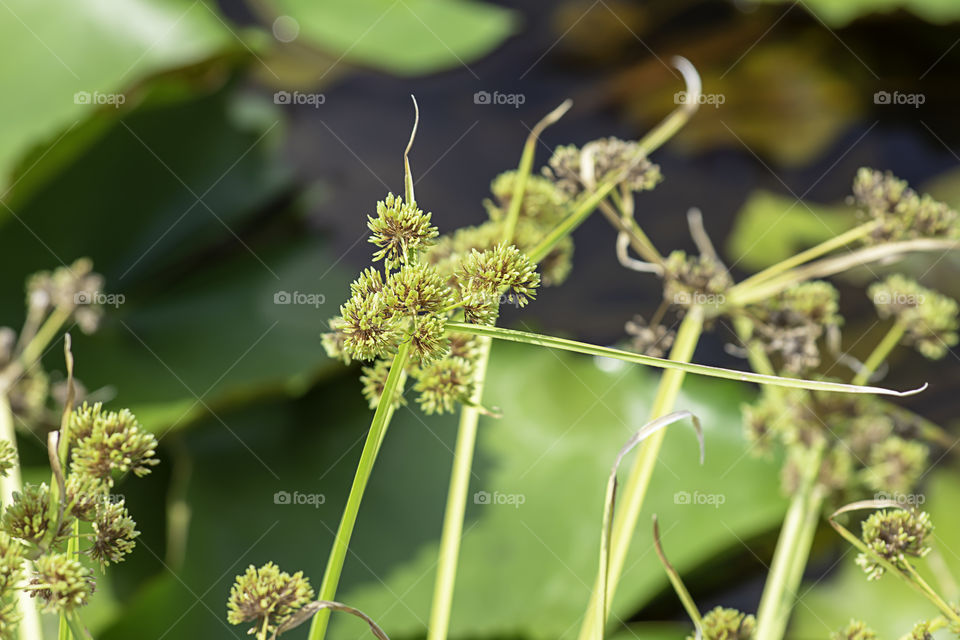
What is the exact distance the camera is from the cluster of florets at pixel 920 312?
1.45 ft

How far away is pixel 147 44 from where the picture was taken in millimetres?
1020

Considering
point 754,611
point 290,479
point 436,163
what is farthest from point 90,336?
point 754,611

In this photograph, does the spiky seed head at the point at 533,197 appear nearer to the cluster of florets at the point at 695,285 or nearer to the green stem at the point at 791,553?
the cluster of florets at the point at 695,285

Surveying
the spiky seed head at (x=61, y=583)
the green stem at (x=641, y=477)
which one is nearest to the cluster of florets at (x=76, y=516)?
the spiky seed head at (x=61, y=583)

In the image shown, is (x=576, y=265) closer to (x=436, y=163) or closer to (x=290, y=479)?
(x=436, y=163)

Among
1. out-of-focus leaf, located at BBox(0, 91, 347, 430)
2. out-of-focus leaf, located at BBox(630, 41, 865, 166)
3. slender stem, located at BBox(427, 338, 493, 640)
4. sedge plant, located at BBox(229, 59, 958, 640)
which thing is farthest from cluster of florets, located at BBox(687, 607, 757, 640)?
out-of-focus leaf, located at BBox(630, 41, 865, 166)

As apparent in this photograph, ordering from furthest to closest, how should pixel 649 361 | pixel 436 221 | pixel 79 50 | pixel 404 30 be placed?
1. pixel 404 30
2. pixel 436 221
3. pixel 79 50
4. pixel 649 361

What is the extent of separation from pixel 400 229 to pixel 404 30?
1.12 meters

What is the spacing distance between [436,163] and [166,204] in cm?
→ 40

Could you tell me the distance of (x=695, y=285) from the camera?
0.40m

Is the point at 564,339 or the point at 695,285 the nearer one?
the point at 564,339

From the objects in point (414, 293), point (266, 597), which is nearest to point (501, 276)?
point (414, 293)

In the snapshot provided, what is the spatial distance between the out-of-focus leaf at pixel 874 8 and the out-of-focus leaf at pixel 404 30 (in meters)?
0.47

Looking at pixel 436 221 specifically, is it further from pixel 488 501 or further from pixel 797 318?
pixel 797 318
